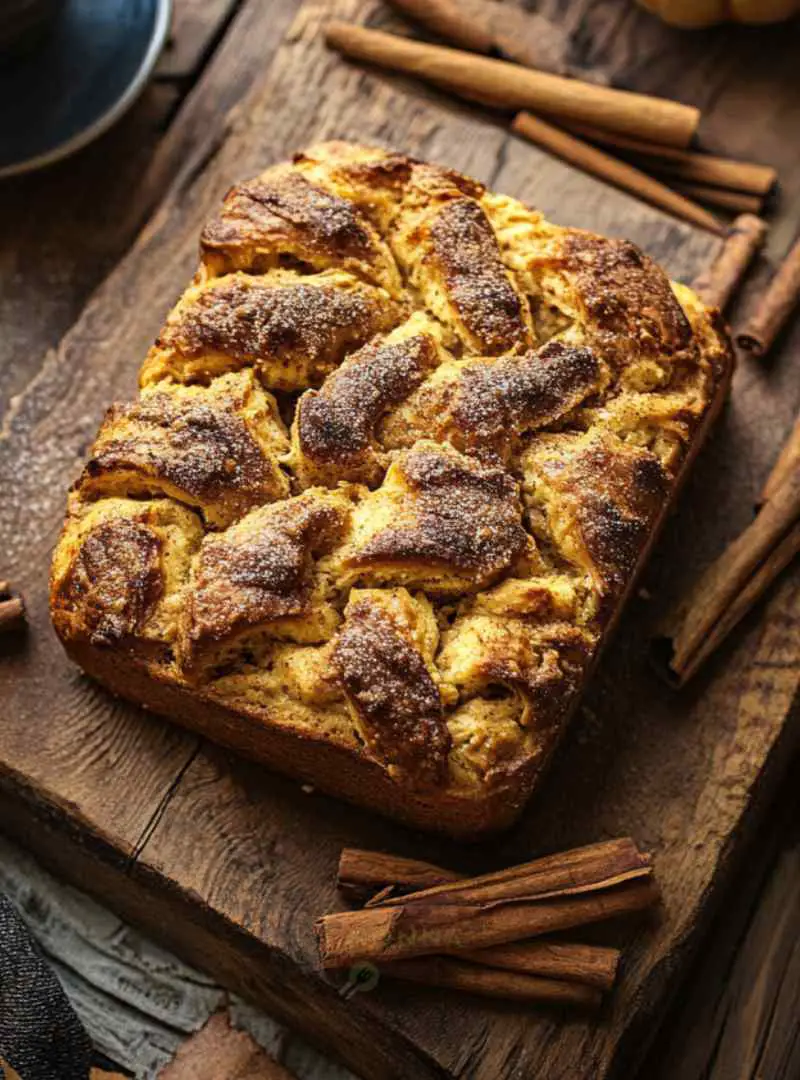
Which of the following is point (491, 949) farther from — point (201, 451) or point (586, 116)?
point (586, 116)

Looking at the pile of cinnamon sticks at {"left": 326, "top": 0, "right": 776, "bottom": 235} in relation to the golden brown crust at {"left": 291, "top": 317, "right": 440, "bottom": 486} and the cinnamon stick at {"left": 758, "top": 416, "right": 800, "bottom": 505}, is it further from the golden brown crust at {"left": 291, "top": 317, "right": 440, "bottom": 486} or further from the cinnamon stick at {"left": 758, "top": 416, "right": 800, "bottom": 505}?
the golden brown crust at {"left": 291, "top": 317, "right": 440, "bottom": 486}

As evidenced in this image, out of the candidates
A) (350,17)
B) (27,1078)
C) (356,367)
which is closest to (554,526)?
(356,367)

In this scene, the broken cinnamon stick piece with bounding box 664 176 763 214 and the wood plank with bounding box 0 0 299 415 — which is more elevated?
the broken cinnamon stick piece with bounding box 664 176 763 214

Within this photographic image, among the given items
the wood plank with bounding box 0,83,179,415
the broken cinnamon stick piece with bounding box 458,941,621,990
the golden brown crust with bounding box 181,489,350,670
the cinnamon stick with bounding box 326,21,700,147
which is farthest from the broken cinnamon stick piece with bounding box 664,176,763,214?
the broken cinnamon stick piece with bounding box 458,941,621,990

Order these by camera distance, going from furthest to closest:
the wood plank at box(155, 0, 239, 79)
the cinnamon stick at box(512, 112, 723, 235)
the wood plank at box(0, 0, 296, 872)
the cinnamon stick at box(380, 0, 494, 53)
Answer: the wood plank at box(155, 0, 239, 79)
the cinnamon stick at box(380, 0, 494, 53)
the cinnamon stick at box(512, 112, 723, 235)
the wood plank at box(0, 0, 296, 872)

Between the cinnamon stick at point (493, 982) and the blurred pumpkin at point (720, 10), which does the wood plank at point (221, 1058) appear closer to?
the cinnamon stick at point (493, 982)

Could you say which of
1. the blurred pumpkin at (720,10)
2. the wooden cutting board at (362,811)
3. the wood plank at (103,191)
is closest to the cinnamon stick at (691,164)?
the blurred pumpkin at (720,10)
